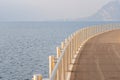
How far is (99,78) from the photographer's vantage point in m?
Answer: 12.8

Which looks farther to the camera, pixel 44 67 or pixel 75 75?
pixel 44 67

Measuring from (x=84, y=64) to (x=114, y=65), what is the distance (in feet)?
4.62

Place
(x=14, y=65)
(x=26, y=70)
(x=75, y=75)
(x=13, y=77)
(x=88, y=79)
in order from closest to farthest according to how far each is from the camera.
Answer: (x=88, y=79)
(x=75, y=75)
(x=13, y=77)
(x=26, y=70)
(x=14, y=65)

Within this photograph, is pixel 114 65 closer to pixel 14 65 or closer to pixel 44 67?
pixel 44 67

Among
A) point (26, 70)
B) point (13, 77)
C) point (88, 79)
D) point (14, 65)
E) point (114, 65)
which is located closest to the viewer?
point (88, 79)

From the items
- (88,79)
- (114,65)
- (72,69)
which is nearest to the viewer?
(88,79)

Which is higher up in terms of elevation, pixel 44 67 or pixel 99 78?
pixel 99 78

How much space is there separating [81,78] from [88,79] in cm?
34

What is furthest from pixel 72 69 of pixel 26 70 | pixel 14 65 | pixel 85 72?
pixel 14 65

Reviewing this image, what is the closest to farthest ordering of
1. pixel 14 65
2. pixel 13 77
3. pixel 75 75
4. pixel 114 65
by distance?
1. pixel 75 75
2. pixel 114 65
3. pixel 13 77
4. pixel 14 65

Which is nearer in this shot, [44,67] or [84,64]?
[84,64]

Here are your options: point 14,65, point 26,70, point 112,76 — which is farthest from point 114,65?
point 14,65

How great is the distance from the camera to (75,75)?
44.4 ft

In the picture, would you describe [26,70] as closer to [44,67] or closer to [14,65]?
[44,67]
